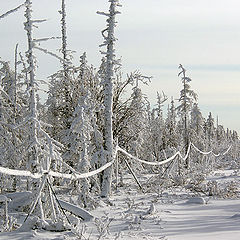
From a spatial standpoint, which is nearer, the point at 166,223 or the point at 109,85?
the point at 166,223

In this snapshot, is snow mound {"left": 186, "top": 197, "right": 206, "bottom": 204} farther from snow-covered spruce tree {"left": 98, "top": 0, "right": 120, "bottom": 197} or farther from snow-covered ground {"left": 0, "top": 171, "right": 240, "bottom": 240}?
snow-covered spruce tree {"left": 98, "top": 0, "right": 120, "bottom": 197}

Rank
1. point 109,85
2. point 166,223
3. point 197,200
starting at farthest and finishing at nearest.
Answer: point 109,85 < point 197,200 < point 166,223

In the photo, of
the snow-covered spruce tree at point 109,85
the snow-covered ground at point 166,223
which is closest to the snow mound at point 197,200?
the snow-covered ground at point 166,223

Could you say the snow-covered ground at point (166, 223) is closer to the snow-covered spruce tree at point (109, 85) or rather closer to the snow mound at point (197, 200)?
the snow mound at point (197, 200)

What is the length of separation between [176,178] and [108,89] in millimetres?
5949

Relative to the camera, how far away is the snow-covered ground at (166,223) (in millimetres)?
5790

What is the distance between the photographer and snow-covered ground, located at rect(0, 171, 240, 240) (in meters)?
5.79

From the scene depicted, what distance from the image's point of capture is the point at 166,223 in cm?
794

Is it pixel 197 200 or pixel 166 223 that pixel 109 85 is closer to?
pixel 197 200

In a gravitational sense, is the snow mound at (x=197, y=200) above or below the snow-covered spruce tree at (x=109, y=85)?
below

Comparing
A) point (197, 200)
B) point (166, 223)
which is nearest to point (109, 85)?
point (197, 200)

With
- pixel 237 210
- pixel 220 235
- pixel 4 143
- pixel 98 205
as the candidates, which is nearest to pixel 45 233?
pixel 220 235

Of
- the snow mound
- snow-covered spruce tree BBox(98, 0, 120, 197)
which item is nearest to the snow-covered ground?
the snow mound

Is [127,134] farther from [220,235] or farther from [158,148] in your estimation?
[158,148]
